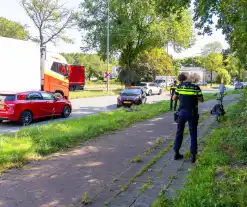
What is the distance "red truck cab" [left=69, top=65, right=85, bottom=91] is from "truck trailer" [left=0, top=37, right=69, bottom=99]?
22386 millimetres

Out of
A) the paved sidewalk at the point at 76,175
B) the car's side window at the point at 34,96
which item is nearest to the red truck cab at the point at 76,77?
the car's side window at the point at 34,96

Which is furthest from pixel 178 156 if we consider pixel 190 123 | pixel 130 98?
pixel 130 98

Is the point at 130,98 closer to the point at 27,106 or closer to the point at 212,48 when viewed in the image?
the point at 27,106

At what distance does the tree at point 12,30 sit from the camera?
48.8 metres

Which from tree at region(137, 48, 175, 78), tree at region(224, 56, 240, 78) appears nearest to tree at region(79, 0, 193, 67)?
tree at region(224, 56, 240, 78)

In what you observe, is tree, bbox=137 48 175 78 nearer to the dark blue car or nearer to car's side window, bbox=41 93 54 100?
the dark blue car

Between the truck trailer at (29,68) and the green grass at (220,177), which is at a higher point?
the truck trailer at (29,68)

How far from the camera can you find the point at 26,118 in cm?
1253

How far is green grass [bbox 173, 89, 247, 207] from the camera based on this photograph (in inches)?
148

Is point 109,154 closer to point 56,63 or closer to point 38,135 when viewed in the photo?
point 38,135

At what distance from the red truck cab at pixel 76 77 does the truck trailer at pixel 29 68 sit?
22.4 meters

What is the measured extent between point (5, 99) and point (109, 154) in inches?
277

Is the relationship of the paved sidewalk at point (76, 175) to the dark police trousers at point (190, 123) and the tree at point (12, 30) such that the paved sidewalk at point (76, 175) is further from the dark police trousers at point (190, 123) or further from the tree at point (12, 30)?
the tree at point (12, 30)

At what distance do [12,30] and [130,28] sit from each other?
24082 mm
